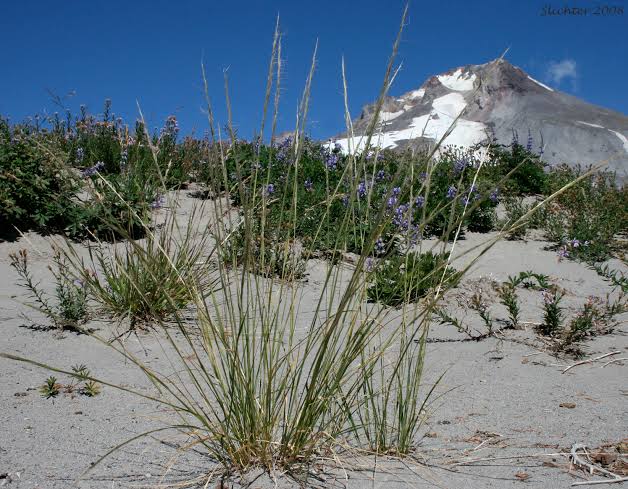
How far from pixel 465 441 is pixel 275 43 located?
1522 millimetres

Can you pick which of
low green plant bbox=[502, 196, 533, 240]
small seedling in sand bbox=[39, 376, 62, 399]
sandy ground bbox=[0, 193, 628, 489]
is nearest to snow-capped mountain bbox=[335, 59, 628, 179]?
low green plant bbox=[502, 196, 533, 240]

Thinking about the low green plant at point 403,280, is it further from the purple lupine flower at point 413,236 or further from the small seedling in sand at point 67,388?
the small seedling in sand at point 67,388

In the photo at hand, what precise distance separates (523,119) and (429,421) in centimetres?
978

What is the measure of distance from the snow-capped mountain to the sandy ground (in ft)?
22.1

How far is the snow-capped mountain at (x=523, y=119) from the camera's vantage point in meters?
10.6

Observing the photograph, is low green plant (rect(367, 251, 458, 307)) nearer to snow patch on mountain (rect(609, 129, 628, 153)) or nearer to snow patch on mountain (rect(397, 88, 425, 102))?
snow patch on mountain (rect(609, 129, 628, 153))

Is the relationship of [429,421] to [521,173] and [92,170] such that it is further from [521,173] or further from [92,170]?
[521,173]

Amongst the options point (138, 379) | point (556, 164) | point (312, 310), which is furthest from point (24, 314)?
point (556, 164)

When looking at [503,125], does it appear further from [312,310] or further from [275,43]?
[275,43]

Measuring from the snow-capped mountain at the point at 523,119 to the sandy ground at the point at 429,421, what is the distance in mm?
6721

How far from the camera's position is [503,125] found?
11531 mm

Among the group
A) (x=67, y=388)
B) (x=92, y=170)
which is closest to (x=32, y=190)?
(x=92, y=170)

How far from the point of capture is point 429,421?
2.53 meters

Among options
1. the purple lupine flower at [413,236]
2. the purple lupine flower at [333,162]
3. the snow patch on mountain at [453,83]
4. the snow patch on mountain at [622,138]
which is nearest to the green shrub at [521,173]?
the purple lupine flower at [333,162]
